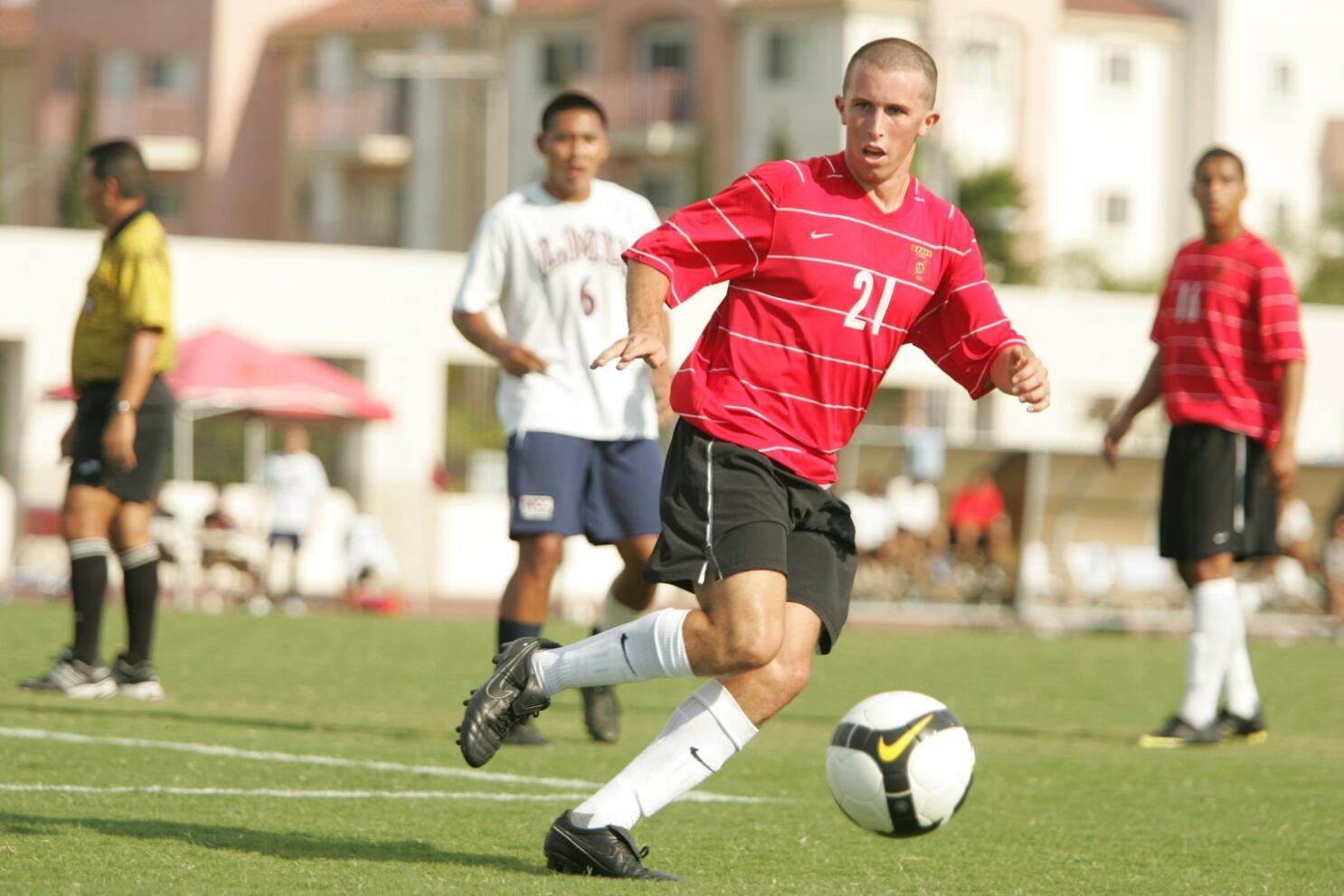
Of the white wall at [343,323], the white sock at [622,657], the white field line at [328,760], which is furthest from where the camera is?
the white wall at [343,323]

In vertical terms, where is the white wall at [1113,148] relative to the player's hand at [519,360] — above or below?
above

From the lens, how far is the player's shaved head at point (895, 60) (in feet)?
17.9

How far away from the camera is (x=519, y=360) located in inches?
315

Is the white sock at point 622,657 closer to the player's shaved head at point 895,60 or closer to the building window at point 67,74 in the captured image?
the player's shaved head at point 895,60

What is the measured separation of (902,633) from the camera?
19.0 metres

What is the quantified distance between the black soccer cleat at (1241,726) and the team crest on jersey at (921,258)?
179 inches

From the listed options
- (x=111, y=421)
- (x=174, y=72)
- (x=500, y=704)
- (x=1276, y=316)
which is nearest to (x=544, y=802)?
(x=500, y=704)

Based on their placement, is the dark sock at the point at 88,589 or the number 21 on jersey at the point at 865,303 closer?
the number 21 on jersey at the point at 865,303

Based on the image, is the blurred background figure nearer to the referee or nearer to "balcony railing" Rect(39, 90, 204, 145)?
the referee

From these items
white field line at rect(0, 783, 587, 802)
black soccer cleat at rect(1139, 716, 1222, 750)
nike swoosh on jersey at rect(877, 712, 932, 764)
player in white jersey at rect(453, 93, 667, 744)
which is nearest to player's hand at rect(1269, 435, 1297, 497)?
black soccer cleat at rect(1139, 716, 1222, 750)

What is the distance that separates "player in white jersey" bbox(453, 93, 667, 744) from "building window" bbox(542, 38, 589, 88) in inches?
1739

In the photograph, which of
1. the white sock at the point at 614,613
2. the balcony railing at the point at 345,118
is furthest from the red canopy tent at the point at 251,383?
the balcony railing at the point at 345,118

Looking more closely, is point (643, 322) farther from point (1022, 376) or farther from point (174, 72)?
point (174, 72)

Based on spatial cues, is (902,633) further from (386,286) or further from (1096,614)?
(386,286)
